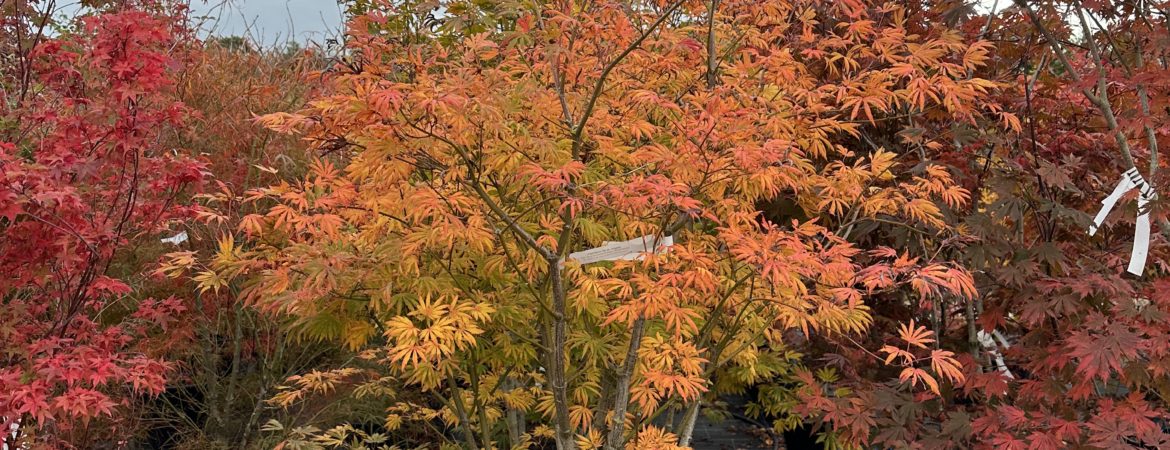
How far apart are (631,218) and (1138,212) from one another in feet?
6.16

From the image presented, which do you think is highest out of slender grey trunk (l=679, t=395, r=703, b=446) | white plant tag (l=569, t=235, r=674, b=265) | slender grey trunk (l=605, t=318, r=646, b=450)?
Result: white plant tag (l=569, t=235, r=674, b=265)

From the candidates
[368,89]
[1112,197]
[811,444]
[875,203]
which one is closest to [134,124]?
[368,89]

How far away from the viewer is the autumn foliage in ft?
9.48

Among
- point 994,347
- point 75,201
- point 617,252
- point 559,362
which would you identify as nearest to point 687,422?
point 559,362

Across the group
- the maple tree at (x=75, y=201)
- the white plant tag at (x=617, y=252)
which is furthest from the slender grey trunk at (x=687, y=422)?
the maple tree at (x=75, y=201)

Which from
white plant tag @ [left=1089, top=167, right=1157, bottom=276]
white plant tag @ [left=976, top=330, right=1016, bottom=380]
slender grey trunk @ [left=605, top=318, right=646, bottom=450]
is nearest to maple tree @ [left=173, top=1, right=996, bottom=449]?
slender grey trunk @ [left=605, top=318, right=646, bottom=450]

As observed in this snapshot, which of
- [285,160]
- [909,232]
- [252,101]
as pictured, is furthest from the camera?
[252,101]

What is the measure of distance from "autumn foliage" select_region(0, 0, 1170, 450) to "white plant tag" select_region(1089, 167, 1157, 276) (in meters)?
0.06

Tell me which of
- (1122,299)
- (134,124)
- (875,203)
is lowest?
(1122,299)

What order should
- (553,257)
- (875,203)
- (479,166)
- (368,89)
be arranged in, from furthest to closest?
(875,203) → (553,257) → (479,166) → (368,89)

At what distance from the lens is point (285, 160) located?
15.7 ft

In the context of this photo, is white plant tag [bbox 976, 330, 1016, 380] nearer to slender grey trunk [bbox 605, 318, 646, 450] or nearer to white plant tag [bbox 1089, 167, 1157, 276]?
white plant tag [bbox 1089, 167, 1157, 276]

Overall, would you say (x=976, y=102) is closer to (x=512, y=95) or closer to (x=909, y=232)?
(x=909, y=232)

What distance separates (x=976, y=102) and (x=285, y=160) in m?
3.50
